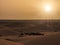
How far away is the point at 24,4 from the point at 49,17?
0.88ft

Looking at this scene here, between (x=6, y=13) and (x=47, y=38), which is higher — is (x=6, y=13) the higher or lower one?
the higher one

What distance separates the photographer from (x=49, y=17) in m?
1.22

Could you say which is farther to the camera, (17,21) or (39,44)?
(17,21)

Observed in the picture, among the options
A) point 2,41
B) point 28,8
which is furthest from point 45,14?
point 2,41

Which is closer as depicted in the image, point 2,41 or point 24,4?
point 2,41

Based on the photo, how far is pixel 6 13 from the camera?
3.80 feet

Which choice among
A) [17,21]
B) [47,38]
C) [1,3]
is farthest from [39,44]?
[1,3]

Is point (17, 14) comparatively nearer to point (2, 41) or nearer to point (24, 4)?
point (24, 4)

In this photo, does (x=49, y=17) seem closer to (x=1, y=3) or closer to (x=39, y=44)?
(x=1, y=3)

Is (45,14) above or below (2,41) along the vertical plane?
above

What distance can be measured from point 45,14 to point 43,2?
0.37 ft

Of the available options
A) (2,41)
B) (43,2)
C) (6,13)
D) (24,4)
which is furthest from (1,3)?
(2,41)

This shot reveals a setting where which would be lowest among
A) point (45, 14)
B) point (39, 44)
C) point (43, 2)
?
point (39, 44)

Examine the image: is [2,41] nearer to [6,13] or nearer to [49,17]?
[6,13]
